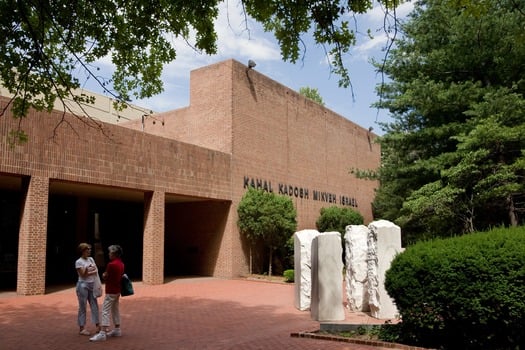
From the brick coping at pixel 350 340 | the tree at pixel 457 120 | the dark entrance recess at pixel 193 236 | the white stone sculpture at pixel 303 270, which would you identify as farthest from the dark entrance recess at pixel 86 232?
the brick coping at pixel 350 340

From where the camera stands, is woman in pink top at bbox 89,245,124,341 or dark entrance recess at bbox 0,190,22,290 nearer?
woman in pink top at bbox 89,245,124,341

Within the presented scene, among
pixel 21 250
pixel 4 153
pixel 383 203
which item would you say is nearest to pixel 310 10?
pixel 4 153

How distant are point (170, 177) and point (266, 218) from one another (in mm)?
4718

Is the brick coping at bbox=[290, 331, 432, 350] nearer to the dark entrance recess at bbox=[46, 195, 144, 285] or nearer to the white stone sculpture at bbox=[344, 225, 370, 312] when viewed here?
the white stone sculpture at bbox=[344, 225, 370, 312]

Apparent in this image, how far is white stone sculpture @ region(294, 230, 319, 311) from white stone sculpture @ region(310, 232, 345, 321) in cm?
141

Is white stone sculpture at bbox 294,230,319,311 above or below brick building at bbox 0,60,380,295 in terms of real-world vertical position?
below

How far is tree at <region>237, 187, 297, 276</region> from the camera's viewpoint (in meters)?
22.0

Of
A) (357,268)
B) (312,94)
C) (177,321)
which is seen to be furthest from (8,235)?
(312,94)

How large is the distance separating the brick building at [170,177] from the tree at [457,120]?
20.7 feet

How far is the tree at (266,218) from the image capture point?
22.0 metres

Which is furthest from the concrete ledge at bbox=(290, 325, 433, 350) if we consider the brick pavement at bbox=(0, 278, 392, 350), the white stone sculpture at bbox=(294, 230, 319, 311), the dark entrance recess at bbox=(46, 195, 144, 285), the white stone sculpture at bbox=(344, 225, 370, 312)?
the dark entrance recess at bbox=(46, 195, 144, 285)

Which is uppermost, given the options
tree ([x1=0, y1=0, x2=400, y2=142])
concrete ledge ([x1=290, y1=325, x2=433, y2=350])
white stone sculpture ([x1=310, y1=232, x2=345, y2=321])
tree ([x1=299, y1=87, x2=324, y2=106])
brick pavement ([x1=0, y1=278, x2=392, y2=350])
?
tree ([x1=299, y1=87, x2=324, y2=106])

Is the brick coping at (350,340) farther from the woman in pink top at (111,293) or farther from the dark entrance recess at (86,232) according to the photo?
the dark entrance recess at (86,232)

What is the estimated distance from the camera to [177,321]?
10.7m
